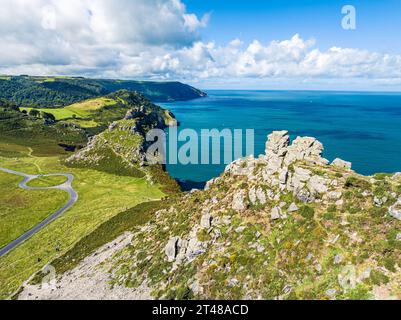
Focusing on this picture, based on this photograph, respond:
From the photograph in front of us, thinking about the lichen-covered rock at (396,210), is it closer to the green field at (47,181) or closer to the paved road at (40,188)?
the paved road at (40,188)

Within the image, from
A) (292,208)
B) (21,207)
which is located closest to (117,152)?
(21,207)

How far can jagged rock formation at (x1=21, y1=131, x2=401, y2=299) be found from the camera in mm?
33625

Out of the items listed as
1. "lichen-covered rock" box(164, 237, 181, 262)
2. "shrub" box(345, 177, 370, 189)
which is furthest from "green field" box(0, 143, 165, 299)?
"shrub" box(345, 177, 370, 189)

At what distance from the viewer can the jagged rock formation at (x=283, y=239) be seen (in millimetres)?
33625

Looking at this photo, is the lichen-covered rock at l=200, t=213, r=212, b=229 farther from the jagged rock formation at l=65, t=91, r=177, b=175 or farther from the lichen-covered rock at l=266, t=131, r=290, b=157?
the jagged rock formation at l=65, t=91, r=177, b=175

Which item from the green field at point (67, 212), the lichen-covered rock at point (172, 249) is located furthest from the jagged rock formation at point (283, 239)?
the green field at point (67, 212)

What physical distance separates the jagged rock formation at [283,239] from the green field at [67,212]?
84.7ft

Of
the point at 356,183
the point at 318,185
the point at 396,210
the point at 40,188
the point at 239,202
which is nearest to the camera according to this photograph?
the point at 396,210

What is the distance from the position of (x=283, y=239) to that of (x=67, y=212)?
8420 centimetres

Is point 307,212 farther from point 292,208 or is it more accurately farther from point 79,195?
point 79,195

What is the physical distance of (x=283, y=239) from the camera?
41000 mm

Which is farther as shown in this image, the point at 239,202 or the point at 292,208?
the point at 239,202

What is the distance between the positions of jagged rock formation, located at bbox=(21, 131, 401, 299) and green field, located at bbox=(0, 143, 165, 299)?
2582 cm
